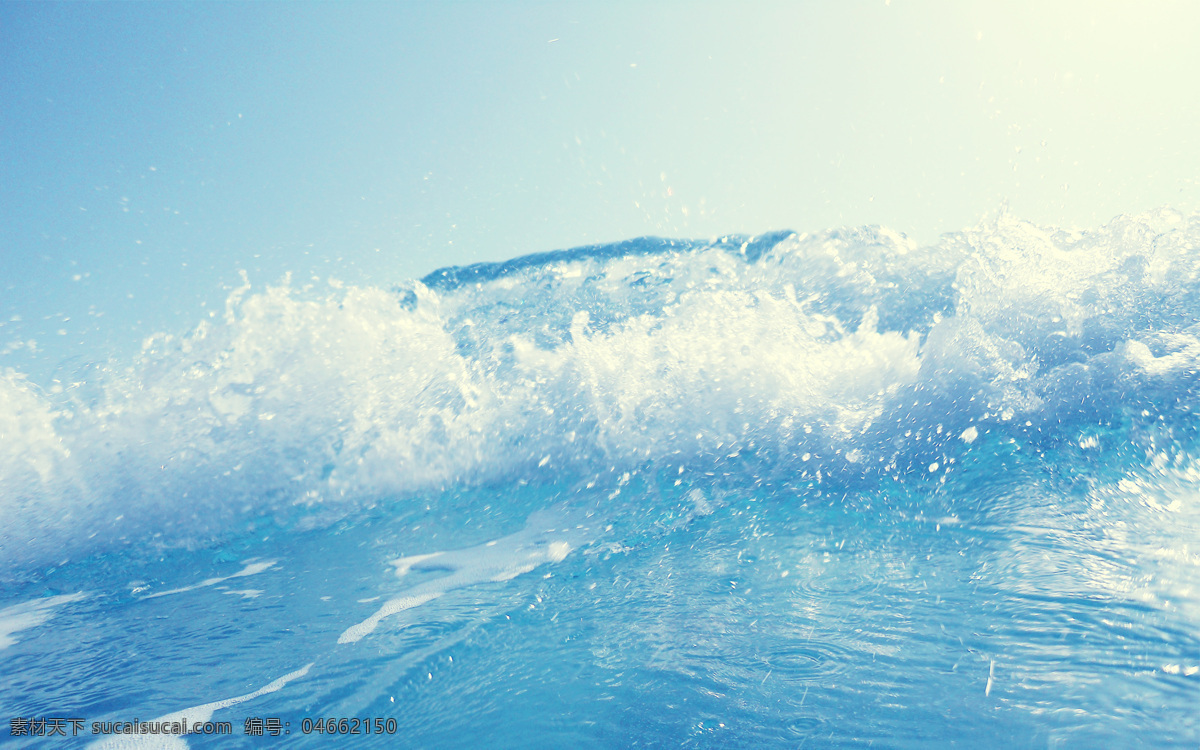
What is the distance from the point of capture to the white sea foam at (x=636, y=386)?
10.6 feet

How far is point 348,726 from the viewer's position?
1411mm

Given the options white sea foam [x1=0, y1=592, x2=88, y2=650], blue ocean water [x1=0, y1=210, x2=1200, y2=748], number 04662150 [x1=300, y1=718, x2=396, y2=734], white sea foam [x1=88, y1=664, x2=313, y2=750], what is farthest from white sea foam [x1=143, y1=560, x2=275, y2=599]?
number 04662150 [x1=300, y1=718, x2=396, y2=734]

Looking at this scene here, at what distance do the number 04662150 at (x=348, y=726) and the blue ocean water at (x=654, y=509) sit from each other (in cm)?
1

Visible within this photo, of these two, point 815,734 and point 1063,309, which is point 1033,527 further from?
point 1063,309

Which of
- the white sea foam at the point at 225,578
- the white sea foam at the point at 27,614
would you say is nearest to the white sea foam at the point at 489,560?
the white sea foam at the point at 225,578

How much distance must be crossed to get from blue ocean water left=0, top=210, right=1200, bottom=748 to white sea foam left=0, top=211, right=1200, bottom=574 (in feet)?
0.07

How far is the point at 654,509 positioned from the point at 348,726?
1.69m

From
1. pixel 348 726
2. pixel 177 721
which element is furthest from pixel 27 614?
pixel 348 726

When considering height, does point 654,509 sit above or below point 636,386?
below

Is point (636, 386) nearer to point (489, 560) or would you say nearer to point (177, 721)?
point (489, 560)

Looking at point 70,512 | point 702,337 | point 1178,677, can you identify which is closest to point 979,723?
point 1178,677

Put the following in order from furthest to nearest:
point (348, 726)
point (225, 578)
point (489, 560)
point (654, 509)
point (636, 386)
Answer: point (636, 386) → point (654, 509) → point (225, 578) → point (489, 560) → point (348, 726)

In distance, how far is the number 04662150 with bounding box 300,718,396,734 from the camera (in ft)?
4.54

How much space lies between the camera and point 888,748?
46.9 inches
